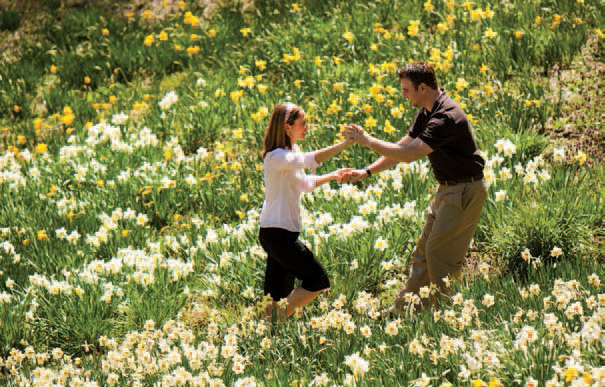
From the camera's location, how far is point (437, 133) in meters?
4.57

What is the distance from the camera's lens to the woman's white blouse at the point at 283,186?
4.71 m

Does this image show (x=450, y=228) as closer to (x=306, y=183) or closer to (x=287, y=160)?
(x=306, y=183)

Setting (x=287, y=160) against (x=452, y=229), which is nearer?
(x=287, y=160)

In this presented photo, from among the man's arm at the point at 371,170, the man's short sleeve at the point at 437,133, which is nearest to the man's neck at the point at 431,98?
the man's short sleeve at the point at 437,133

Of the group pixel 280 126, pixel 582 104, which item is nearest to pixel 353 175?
pixel 280 126

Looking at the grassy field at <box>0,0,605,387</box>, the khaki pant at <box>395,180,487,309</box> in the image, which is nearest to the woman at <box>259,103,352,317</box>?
the grassy field at <box>0,0,605,387</box>

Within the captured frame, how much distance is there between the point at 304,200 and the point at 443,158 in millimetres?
1849

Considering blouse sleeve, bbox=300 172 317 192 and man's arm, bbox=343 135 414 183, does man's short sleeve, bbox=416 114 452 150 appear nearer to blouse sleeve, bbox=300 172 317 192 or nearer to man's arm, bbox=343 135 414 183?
man's arm, bbox=343 135 414 183

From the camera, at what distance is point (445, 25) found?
7938 millimetres

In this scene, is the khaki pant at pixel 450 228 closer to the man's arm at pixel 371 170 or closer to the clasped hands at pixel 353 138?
the man's arm at pixel 371 170

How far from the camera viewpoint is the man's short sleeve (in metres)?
4.56

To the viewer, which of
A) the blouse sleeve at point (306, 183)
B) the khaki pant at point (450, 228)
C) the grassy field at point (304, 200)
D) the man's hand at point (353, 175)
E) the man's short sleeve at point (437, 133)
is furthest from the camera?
the man's hand at point (353, 175)

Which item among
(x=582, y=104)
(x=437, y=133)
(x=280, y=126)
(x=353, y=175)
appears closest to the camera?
(x=437, y=133)

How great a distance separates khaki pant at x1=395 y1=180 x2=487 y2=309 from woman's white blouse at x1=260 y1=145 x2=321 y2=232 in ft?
2.85
